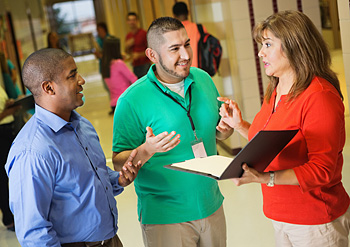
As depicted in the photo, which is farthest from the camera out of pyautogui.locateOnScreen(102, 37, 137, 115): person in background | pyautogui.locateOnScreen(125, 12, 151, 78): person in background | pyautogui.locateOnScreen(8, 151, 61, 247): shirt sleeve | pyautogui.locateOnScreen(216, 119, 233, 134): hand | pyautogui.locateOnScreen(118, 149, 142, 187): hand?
pyautogui.locateOnScreen(125, 12, 151, 78): person in background

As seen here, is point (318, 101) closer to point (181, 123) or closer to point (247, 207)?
point (181, 123)

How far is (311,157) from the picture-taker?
1.87 m

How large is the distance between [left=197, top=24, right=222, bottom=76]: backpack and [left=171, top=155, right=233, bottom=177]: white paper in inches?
135

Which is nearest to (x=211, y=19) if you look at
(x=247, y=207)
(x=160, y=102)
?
(x=247, y=207)

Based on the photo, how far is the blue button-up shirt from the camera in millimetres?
1655

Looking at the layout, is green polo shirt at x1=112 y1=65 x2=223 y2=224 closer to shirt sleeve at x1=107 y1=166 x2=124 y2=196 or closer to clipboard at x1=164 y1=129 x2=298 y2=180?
shirt sleeve at x1=107 y1=166 x2=124 y2=196

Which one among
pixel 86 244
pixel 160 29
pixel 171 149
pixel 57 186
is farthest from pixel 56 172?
pixel 160 29

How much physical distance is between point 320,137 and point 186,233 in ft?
2.80

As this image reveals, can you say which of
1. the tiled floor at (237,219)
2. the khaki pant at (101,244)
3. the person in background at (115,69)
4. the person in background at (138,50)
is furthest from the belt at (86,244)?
the person in background at (138,50)

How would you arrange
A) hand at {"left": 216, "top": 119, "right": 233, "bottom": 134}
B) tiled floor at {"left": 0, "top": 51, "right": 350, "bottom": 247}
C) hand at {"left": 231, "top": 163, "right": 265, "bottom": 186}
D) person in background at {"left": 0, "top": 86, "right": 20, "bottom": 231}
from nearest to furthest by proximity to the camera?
hand at {"left": 231, "top": 163, "right": 265, "bottom": 186}, hand at {"left": 216, "top": 119, "right": 233, "bottom": 134}, tiled floor at {"left": 0, "top": 51, "right": 350, "bottom": 247}, person in background at {"left": 0, "top": 86, "right": 20, "bottom": 231}

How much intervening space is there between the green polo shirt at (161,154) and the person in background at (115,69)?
6.09 meters

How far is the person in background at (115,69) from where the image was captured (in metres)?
8.25

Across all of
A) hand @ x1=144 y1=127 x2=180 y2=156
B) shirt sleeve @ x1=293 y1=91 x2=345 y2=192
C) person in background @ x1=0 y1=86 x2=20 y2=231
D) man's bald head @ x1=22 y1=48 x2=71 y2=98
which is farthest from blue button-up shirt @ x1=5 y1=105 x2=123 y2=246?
person in background @ x1=0 y1=86 x2=20 y2=231

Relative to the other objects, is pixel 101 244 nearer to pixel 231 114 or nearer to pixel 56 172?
pixel 56 172
